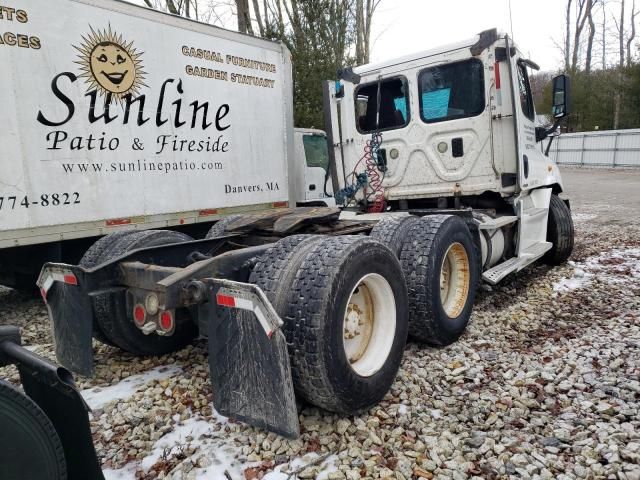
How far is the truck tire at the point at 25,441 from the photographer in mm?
1559

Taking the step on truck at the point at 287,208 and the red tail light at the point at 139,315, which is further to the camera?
the red tail light at the point at 139,315

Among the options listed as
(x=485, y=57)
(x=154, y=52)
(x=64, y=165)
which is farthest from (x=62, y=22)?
(x=485, y=57)

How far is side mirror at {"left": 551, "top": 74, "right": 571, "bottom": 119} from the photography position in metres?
5.50

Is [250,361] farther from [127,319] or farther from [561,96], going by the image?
[561,96]

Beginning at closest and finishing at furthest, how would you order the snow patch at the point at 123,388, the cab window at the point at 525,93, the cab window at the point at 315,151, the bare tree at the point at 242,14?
the snow patch at the point at 123,388, the cab window at the point at 525,93, the cab window at the point at 315,151, the bare tree at the point at 242,14

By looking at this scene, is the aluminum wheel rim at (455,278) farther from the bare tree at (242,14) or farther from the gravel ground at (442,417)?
the bare tree at (242,14)

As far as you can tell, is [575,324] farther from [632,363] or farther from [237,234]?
[237,234]

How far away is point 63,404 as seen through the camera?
1.86m

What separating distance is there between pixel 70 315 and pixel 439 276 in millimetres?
2741

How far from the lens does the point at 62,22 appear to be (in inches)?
198

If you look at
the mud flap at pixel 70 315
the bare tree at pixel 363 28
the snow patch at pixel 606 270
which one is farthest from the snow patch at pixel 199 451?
the bare tree at pixel 363 28

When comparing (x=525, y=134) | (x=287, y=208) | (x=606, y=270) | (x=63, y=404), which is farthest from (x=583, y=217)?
(x=63, y=404)

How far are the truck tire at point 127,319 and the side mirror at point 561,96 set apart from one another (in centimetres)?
450

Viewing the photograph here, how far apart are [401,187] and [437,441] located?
3.61 m
